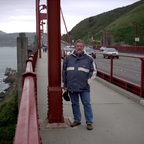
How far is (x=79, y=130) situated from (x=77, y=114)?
1.09 feet

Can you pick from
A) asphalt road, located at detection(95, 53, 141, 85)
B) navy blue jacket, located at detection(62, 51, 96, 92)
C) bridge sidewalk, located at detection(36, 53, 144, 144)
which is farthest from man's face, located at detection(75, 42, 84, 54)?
asphalt road, located at detection(95, 53, 141, 85)

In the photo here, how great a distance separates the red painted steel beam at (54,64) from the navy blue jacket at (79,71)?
31 cm

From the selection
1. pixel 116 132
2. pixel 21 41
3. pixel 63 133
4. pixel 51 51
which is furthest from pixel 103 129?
pixel 21 41

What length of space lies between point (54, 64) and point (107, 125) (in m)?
1.56

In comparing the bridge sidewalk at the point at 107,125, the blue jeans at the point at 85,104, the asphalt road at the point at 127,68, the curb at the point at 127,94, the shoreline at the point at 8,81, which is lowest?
the shoreline at the point at 8,81

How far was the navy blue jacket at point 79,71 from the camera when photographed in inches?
240

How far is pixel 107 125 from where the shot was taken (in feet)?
21.7

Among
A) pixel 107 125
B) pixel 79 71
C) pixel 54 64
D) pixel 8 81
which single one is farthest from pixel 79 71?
pixel 8 81

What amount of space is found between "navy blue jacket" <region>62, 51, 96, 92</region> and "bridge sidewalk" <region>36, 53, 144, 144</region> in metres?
0.82

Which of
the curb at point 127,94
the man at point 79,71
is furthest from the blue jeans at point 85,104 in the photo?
the curb at point 127,94

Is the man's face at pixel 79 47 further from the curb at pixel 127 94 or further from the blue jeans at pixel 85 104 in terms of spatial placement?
the curb at pixel 127 94

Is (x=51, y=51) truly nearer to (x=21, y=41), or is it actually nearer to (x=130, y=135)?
(x=130, y=135)

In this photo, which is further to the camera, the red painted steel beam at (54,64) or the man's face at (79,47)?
the red painted steel beam at (54,64)

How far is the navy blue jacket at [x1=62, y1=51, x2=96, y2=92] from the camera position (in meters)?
6.09
